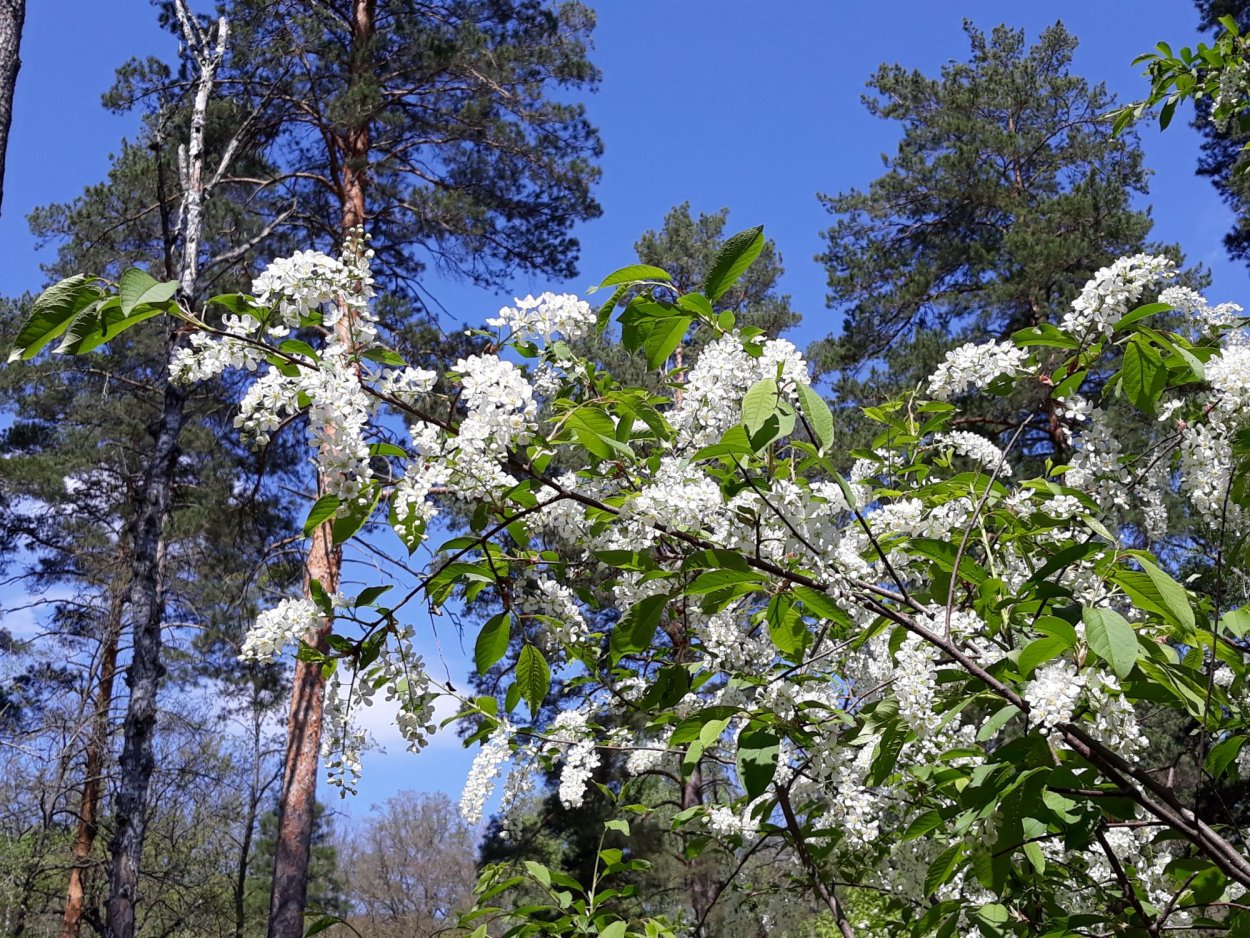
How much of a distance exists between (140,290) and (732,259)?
75cm

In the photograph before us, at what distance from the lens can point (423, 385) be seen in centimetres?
159

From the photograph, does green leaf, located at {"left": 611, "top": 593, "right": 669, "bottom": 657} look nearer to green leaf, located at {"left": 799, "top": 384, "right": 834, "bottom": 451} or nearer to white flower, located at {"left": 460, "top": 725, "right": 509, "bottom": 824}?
green leaf, located at {"left": 799, "top": 384, "right": 834, "bottom": 451}

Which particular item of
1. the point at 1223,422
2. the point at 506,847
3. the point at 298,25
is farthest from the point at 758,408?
the point at 506,847

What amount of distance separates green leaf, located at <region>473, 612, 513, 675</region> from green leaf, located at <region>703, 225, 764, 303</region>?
2.03ft

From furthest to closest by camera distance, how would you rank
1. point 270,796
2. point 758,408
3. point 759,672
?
point 270,796 < point 759,672 < point 758,408

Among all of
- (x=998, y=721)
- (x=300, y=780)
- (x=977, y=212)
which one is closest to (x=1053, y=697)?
(x=998, y=721)

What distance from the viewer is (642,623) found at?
1.49 metres

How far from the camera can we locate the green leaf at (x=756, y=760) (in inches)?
60.4

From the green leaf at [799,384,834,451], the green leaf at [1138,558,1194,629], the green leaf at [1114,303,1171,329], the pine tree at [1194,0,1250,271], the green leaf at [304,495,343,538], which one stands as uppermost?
the pine tree at [1194,0,1250,271]

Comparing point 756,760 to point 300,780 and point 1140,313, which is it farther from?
point 300,780

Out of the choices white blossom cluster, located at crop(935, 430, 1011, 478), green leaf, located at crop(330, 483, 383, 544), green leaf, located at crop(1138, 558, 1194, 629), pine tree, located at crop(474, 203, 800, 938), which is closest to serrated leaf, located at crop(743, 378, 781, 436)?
green leaf, located at crop(1138, 558, 1194, 629)

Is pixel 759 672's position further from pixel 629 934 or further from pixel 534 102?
pixel 534 102

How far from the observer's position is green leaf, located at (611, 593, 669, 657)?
1.46 meters

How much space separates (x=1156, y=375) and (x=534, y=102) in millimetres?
9815
